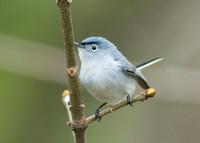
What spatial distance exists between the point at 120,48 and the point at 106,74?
8.04 ft

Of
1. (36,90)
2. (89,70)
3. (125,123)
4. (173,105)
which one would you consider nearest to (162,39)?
(173,105)

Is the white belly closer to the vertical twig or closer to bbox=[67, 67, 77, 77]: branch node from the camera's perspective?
the vertical twig

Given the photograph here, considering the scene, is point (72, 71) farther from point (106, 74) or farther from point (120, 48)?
point (120, 48)

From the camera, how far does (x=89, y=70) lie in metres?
3.06

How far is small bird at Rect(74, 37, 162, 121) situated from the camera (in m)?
2.97

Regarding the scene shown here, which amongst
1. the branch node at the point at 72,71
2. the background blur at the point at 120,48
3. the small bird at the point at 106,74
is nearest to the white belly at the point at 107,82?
the small bird at the point at 106,74

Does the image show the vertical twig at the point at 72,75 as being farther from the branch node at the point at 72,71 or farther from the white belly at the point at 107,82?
the white belly at the point at 107,82

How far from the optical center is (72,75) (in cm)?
175

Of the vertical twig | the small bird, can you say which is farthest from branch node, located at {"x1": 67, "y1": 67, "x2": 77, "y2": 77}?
the small bird

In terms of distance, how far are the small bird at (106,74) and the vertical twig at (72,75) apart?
934 mm

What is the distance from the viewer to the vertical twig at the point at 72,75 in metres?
1.58

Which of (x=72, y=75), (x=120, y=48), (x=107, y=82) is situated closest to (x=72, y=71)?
(x=72, y=75)

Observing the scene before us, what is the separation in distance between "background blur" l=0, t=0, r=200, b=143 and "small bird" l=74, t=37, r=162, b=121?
765 millimetres

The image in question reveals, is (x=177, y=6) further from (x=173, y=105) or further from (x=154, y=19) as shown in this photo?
(x=173, y=105)
